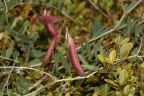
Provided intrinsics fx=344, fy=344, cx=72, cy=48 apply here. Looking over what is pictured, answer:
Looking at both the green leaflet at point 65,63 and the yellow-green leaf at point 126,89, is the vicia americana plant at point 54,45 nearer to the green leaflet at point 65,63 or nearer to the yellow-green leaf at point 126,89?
the green leaflet at point 65,63

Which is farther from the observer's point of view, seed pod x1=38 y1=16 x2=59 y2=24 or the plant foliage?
seed pod x1=38 y1=16 x2=59 y2=24

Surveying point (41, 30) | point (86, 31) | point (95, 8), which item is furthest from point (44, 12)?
point (95, 8)

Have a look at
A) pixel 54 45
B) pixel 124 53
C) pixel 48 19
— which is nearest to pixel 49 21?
pixel 48 19

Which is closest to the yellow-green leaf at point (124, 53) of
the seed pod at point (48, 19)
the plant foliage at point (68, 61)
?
the plant foliage at point (68, 61)

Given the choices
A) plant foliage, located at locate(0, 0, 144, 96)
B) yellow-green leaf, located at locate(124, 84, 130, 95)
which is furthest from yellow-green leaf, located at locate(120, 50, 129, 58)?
yellow-green leaf, located at locate(124, 84, 130, 95)

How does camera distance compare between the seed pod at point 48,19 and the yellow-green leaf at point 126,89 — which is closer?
the yellow-green leaf at point 126,89

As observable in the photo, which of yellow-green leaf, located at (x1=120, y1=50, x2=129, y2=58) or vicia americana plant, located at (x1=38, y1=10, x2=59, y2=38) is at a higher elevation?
vicia americana plant, located at (x1=38, y1=10, x2=59, y2=38)

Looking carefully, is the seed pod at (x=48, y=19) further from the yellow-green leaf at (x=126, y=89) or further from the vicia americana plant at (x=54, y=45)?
the yellow-green leaf at (x=126, y=89)

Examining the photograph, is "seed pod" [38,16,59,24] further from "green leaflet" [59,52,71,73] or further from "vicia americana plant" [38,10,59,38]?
"green leaflet" [59,52,71,73]

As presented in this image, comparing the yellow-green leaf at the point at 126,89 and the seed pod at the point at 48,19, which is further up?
the seed pod at the point at 48,19

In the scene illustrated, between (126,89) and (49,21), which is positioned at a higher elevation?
(49,21)

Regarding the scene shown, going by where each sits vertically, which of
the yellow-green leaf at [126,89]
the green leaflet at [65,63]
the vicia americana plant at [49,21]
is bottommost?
the yellow-green leaf at [126,89]

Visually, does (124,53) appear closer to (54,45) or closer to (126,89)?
(126,89)
